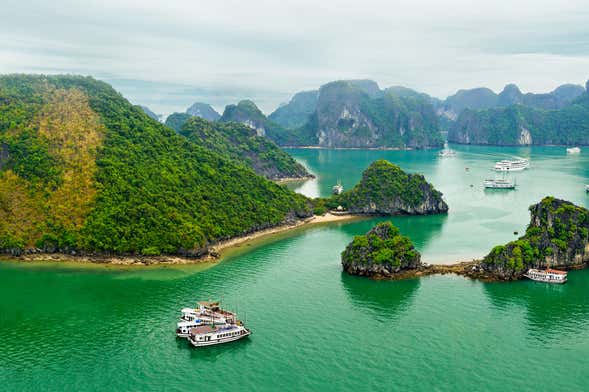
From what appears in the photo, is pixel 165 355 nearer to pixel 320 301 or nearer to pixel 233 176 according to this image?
pixel 320 301

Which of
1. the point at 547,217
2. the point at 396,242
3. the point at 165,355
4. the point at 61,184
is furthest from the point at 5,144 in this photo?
the point at 547,217

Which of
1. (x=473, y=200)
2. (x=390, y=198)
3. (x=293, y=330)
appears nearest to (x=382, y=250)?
(x=293, y=330)

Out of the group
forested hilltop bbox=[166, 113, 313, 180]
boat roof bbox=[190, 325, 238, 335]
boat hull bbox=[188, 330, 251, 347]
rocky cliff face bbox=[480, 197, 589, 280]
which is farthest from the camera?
forested hilltop bbox=[166, 113, 313, 180]

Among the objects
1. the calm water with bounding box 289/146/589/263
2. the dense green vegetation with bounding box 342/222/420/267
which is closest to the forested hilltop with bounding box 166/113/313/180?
the calm water with bounding box 289/146/589/263

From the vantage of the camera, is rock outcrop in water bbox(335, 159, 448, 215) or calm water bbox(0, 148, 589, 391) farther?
rock outcrop in water bbox(335, 159, 448, 215)

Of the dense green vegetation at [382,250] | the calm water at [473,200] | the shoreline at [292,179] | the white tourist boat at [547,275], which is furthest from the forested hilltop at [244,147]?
the white tourist boat at [547,275]

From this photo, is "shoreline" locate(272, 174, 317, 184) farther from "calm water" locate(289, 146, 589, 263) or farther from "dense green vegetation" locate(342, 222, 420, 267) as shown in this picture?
"dense green vegetation" locate(342, 222, 420, 267)
